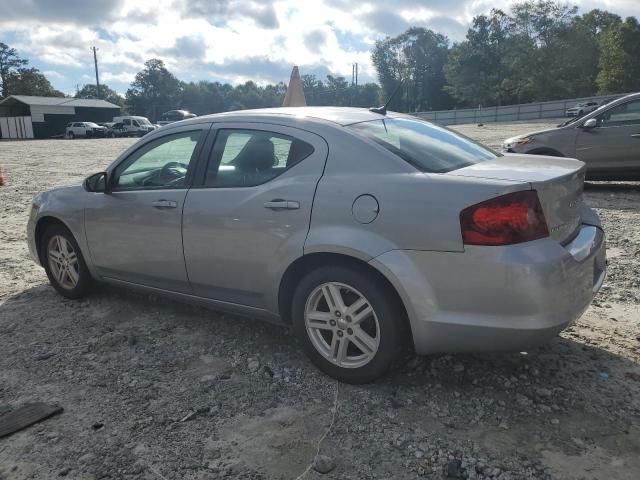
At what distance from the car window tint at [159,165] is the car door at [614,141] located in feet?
24.1

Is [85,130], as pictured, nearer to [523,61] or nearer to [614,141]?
[614,141]

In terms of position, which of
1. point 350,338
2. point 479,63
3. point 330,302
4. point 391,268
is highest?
point 479,63

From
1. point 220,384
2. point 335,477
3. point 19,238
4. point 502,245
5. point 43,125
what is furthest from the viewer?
point 43,125

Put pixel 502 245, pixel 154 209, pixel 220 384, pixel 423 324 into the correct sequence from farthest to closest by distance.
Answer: pixel 154 209
pixel 220 384
pixel 423 324
pixel 502 245

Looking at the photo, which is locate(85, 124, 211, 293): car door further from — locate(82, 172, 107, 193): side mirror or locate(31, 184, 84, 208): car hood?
locate(31, 184, 84, 208): car hood

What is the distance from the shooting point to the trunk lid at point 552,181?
109 inches

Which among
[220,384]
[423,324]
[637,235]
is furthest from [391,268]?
[637,235]

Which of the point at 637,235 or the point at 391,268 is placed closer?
the point at 391,268

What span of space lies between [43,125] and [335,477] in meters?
59.7

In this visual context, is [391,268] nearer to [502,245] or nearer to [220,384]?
[502,245]

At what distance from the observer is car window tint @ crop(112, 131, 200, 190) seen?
3916mm

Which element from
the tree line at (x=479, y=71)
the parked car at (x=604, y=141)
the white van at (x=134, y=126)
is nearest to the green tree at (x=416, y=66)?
the tree line at (x=479, y=71)

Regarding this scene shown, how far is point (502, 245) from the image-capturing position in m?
2.62

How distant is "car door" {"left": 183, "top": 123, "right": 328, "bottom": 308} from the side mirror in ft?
3.42
